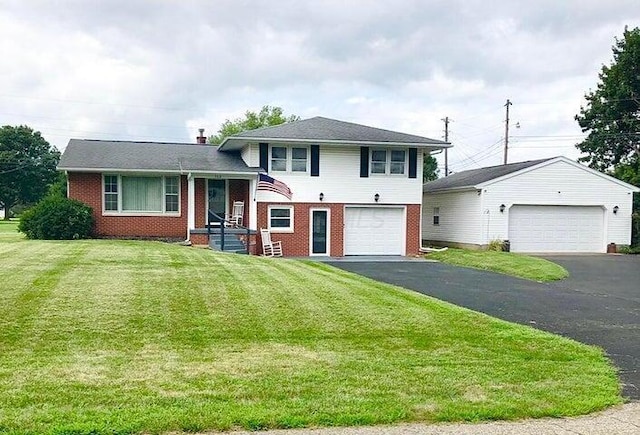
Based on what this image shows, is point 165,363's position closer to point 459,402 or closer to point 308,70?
point 459,402

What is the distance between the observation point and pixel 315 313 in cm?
852

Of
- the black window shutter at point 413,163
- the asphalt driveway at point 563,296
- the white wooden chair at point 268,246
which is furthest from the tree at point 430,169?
the asphalt driveway at point 563,296

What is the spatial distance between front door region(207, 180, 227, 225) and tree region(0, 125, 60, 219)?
4856cm

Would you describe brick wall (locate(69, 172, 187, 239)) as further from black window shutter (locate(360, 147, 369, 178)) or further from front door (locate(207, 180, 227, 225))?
black window shutter (locate(360, 147, 369, 178))

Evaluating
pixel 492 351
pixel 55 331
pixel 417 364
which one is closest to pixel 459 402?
pixel 417 364

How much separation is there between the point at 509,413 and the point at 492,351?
2188 mm

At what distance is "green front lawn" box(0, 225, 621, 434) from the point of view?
15.5 ft

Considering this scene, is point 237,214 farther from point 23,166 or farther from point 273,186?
point 23,166

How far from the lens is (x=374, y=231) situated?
23031mm

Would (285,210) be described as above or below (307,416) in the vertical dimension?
above

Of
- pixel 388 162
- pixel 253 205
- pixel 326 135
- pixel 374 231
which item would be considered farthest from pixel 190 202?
pixel 388 162

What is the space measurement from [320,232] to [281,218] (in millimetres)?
1672

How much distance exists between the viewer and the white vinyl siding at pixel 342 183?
71.9ft

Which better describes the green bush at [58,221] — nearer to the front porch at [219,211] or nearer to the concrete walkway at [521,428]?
the front porch at [219,211]
